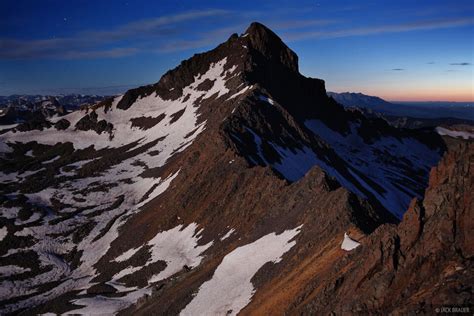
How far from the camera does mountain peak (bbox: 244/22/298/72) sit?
15988 centimetres

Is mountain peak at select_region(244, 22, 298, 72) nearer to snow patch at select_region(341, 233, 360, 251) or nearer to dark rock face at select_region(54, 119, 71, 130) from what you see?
dark rock face at select_region(54, 119, 71, 130)

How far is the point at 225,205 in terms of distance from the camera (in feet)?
212

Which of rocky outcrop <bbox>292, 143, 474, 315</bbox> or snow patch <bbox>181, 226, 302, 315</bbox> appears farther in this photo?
snow patch <bbox>181, 226, 302, 315</bbox>

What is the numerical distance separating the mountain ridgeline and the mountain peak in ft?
1.74

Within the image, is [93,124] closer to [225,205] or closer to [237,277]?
[225,205]

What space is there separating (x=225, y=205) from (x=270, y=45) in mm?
110472

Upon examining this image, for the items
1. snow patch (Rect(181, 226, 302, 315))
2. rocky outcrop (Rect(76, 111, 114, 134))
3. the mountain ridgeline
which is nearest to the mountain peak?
the mountain ridgeline

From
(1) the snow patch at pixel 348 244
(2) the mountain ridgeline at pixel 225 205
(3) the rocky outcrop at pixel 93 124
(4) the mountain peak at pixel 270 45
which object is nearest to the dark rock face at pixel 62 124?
(2) the mountain ridgeline at pixel 225 205

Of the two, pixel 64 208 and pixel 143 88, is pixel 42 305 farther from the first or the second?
pixel 143 88

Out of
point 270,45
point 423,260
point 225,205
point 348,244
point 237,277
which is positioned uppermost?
point 270,45

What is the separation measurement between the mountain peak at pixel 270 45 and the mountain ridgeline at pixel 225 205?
1.74ft

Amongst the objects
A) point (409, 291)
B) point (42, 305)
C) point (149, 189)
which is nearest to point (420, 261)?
point (409, 291)

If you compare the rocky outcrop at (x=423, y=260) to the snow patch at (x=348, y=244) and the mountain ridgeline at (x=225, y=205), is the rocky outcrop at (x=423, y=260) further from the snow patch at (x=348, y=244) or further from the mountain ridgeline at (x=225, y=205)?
the snow patch at (x=348, y=244)

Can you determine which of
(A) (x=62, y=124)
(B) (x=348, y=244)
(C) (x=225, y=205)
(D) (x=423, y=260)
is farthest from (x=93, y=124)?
(D) (x=423, y=260)
